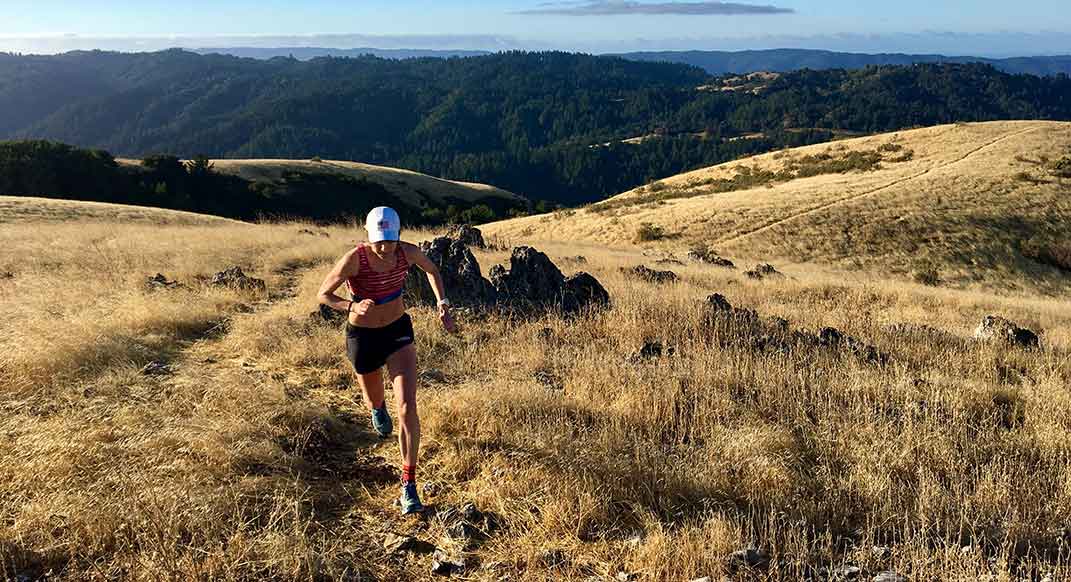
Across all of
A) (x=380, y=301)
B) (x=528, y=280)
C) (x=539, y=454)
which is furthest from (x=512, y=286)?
(x=539, y=454)

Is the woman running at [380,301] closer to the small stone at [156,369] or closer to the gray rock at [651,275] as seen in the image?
the small stone at [156,369]

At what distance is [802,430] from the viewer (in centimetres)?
534

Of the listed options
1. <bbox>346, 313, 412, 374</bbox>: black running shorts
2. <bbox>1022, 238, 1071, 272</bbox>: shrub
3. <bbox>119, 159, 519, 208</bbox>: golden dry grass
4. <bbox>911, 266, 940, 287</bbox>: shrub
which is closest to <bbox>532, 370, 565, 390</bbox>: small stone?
<bbox>346, 313, 412, 374</bbox>: black running shorts

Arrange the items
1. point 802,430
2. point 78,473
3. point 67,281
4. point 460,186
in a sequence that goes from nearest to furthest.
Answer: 1. point 78,473
2. point 802,430
3. point 67,281
4. point 460,186

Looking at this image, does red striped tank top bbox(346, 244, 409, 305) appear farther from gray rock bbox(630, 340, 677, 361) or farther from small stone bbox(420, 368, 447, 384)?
gray rock bbox(630, 340, 677, 361)

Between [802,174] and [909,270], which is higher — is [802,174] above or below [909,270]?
above

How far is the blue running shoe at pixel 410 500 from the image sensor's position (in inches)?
168

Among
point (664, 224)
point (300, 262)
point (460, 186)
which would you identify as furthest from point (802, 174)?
point (460, 186)

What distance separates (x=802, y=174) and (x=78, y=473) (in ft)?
140

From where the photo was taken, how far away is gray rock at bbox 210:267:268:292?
36.3ft

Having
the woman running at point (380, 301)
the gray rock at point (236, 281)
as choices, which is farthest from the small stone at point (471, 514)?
the gray rock at point (236, 281)

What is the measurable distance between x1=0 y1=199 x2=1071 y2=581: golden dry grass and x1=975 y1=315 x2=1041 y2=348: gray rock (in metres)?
0.83

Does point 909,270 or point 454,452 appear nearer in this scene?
point 454,452

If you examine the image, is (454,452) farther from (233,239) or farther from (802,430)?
(233,239)
